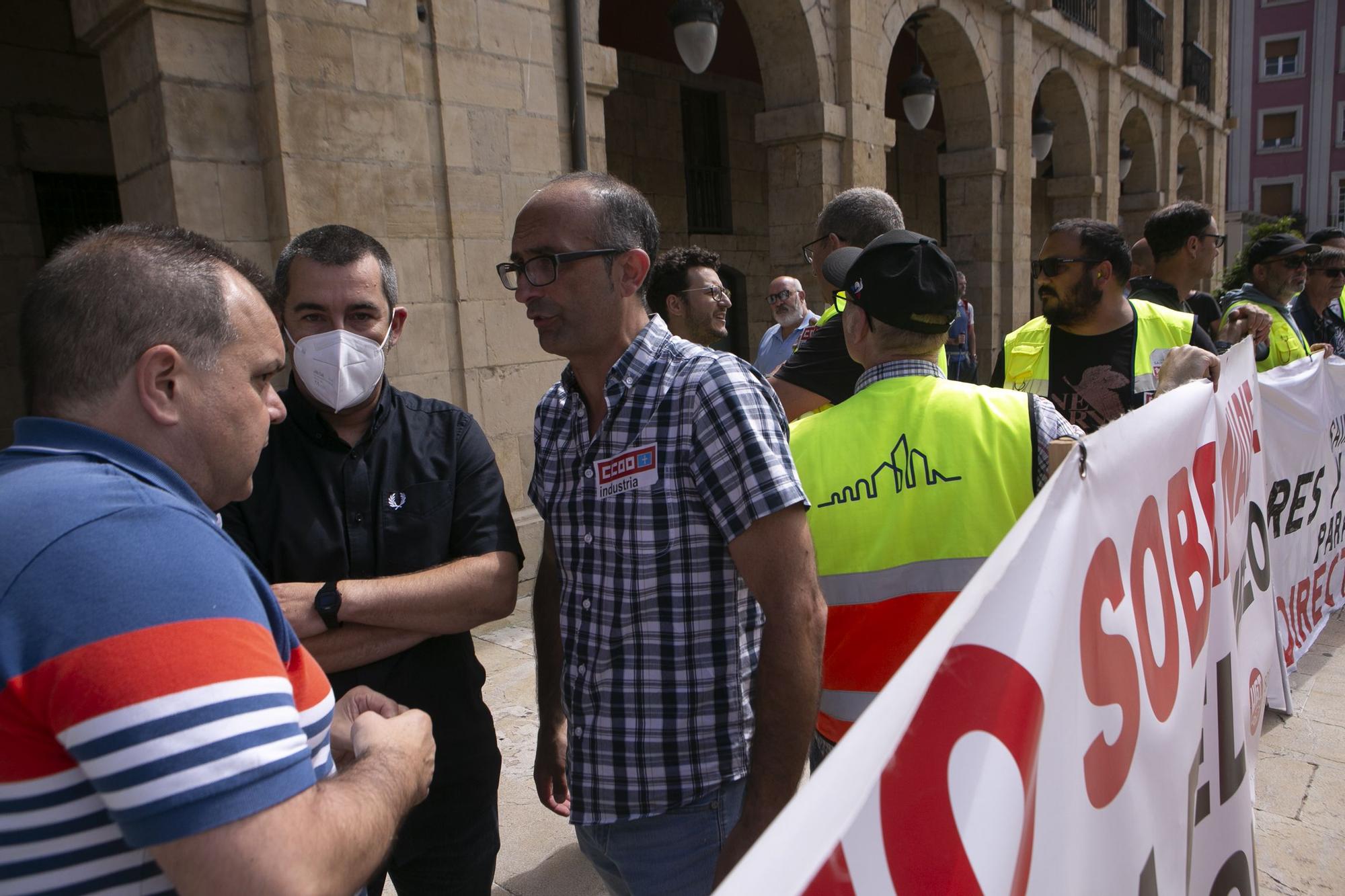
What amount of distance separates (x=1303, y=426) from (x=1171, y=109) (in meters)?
17.5

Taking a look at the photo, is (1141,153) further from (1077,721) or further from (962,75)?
(1077,721)

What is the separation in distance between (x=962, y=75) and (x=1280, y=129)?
3882 centimetres

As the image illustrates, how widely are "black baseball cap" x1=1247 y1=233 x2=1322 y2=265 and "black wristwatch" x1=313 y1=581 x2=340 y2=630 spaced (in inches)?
198

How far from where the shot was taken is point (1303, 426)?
3.90m

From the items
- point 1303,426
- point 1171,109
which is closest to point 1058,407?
point 1303,426

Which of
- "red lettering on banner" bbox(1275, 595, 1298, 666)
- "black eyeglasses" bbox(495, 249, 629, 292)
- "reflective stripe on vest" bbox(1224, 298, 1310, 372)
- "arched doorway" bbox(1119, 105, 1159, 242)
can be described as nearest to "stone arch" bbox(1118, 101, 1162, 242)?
"arched doorway" bbox(1119, 105, 1159, 242)

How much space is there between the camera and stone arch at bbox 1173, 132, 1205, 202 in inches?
820

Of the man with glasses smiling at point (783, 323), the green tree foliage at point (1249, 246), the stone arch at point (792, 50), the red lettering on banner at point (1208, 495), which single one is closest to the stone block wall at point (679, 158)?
the stone arch at point (792, 50)

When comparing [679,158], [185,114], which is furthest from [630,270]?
[679,158]

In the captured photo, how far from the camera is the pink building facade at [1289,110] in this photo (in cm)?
3788

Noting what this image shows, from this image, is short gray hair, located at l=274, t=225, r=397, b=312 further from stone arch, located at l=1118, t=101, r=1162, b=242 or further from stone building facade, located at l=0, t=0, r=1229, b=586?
stone arch, located at l=1118, t=101, r=1162, b=242

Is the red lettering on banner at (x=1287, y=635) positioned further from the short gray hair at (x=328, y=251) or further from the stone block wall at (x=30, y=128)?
the stone block wall at (x=30, y=128)

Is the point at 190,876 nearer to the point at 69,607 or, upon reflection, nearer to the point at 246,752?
the point at 246,752

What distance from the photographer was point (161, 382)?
1.00 metres
